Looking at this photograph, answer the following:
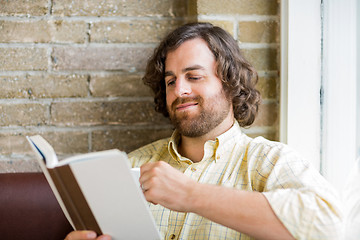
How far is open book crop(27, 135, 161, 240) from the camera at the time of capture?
71 centimetres

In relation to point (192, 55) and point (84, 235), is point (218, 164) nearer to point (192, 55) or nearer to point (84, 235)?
point (192, 55)

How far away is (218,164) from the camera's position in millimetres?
1175

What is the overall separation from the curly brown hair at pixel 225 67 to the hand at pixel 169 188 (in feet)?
1.70

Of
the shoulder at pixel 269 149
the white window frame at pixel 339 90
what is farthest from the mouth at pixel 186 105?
the white window frame at pixel 339 90

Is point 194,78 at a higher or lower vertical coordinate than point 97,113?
higher

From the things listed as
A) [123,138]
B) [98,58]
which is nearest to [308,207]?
[123,138]

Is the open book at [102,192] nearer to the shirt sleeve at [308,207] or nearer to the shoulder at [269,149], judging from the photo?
the shirt sleeve at [308,207]

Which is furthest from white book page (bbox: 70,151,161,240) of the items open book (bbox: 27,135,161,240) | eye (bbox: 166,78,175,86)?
eye (bbox: 166,78,175,86)

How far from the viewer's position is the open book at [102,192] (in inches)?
28.1

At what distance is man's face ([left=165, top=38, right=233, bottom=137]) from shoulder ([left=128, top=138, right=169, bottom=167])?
15 cm

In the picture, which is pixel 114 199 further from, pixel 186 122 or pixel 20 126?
pixel 20 126

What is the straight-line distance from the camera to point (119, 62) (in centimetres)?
145

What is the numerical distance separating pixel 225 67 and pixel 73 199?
71 cm

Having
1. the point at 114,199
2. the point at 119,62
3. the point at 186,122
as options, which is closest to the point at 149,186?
the point at 114,199
